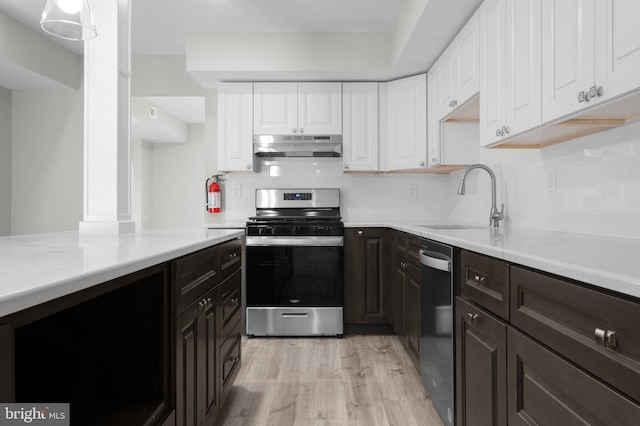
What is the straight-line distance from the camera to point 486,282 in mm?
1356

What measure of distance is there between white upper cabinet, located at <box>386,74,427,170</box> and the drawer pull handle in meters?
2.63

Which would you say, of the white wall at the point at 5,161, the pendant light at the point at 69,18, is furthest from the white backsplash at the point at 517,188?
the white wall at the point at 5,161

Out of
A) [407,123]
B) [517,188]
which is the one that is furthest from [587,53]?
[407,123]

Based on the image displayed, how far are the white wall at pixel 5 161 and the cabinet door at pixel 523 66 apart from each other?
4922 mm

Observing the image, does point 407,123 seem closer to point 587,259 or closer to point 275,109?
point 275,109

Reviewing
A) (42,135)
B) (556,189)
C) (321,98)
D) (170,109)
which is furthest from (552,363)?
(170,109)

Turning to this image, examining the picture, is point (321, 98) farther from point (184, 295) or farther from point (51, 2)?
point (184, 295)

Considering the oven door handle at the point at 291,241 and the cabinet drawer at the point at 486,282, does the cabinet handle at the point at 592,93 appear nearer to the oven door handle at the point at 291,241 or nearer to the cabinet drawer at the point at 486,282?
the cabinet drawer at the point at 486,282

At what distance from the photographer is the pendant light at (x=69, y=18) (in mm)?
1645

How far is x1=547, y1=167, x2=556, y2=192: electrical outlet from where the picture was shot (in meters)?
1.98

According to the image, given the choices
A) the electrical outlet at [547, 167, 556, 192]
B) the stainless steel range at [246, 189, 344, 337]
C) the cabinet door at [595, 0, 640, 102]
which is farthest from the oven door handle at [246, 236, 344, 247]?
the cabinet door at [595, 0, 640, 102]

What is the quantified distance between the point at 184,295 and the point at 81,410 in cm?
41

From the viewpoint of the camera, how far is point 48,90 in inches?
171

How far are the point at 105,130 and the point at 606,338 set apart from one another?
6.64 feet
